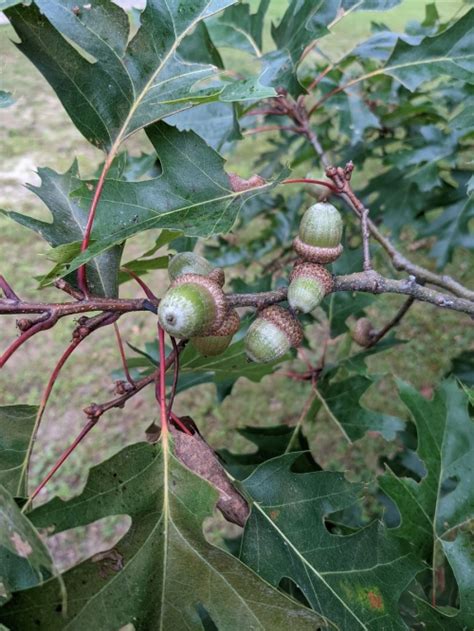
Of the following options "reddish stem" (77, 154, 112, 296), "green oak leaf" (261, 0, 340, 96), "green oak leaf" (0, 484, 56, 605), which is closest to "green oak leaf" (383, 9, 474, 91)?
"green oak leaf" (261, 0, 340, 96)

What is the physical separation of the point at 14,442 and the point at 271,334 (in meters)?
0.52

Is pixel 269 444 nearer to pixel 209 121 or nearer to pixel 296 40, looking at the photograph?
pixel 209 121

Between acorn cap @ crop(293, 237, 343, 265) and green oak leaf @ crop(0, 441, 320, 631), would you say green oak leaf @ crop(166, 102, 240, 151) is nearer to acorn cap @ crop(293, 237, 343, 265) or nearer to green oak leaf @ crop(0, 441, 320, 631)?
acorn cap @ crop(293, 237, 343, 265)

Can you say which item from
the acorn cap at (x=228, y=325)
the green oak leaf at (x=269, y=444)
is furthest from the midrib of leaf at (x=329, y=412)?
the acorn cap at (x=228, y=325)

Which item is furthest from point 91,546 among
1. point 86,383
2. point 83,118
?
point 83,118

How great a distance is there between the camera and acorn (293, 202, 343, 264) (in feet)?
3.68

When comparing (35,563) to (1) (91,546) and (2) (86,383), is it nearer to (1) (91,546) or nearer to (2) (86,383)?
(1) (91,546)

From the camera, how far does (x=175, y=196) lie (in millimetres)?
1085

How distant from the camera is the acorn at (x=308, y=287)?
40.6 inches

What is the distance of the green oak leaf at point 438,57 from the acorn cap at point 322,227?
572mm

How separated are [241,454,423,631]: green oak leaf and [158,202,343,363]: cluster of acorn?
8.9 inches

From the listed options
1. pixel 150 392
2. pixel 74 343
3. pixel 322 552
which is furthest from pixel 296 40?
pixel 150 392

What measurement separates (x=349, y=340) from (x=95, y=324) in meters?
1.01

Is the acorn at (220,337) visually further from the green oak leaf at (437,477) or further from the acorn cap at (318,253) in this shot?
the green oak leaf at (437,477)
